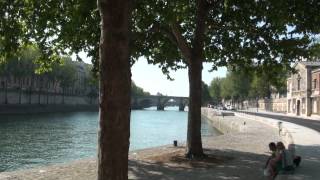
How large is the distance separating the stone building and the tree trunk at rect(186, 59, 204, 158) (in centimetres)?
A: 6462

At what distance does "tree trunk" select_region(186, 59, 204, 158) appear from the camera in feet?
69.1

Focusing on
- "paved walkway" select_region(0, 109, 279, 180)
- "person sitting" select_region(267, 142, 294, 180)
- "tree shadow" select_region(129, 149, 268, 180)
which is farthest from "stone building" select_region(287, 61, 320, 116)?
"person sitting" select_region(267, 142, 294, 180)

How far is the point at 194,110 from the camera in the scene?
2119cm

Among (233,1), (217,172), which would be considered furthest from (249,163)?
(233,1)

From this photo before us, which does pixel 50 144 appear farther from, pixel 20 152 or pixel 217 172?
pixel 217 172

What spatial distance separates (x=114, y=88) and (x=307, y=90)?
3341 inches

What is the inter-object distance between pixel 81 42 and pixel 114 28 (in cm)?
1399

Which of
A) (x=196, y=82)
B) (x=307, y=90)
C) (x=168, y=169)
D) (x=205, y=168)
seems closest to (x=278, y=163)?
(x=205, y=168)

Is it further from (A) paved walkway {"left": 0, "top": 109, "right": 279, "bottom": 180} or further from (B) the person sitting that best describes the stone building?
(B) the person sitting

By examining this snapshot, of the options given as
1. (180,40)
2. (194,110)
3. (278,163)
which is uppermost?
(180,40)

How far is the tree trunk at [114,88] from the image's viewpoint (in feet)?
22.0

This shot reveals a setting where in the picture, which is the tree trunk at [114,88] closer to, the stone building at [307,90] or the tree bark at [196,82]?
the tree bark at [196,82]

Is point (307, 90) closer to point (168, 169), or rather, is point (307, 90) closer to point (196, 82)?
point (196, 82)

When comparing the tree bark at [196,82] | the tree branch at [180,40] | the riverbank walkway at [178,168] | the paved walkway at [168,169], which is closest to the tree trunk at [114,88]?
the riverbank walkway at [178,168]
